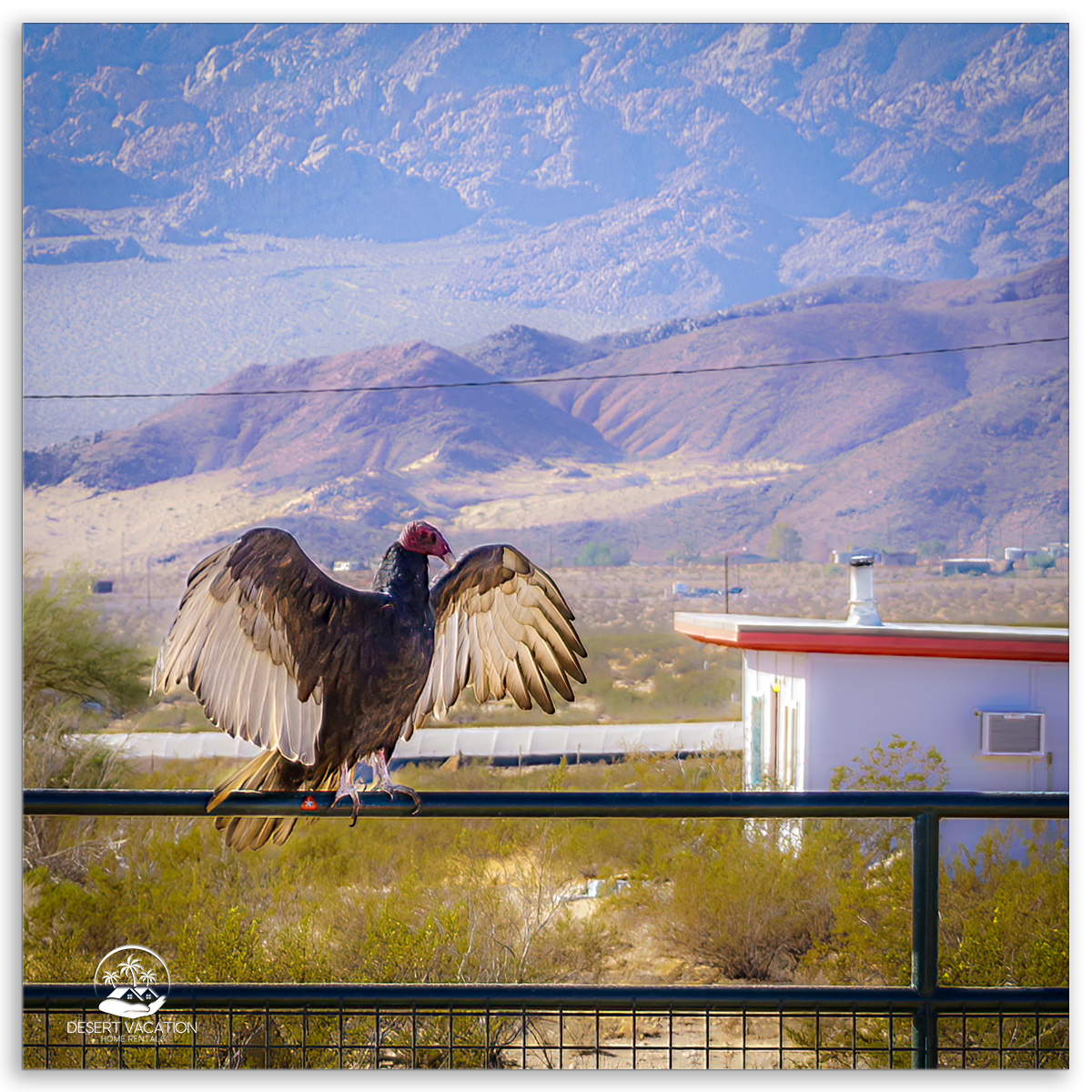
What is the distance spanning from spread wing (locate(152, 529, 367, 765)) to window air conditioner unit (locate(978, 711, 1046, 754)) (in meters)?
3.87

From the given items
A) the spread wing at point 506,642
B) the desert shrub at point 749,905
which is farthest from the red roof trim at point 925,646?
the spread wing at point 506,642

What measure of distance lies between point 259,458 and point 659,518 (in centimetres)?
581

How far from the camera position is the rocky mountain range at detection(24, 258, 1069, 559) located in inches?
443

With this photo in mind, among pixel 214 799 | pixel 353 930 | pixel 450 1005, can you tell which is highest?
pixel 214 799

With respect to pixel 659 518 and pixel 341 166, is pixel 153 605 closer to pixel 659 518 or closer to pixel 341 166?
pixel 341 166

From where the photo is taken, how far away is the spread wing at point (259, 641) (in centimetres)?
116

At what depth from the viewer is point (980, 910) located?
3.98 m

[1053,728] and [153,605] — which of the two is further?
[153,605]

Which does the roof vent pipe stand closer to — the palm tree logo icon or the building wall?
the building wall

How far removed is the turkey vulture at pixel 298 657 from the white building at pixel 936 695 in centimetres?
345

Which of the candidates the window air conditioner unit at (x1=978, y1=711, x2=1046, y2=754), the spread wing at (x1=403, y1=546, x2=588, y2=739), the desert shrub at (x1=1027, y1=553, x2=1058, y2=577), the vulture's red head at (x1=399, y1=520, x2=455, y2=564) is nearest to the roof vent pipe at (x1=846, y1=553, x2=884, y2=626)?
the window air conditioner unit at (x1=978, y1=711, x2=1046, y2=754)

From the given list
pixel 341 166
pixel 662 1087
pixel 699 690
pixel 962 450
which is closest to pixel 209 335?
pixel 341 166

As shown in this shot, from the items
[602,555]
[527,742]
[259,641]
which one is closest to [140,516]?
[527,742]

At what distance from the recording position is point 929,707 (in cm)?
430
